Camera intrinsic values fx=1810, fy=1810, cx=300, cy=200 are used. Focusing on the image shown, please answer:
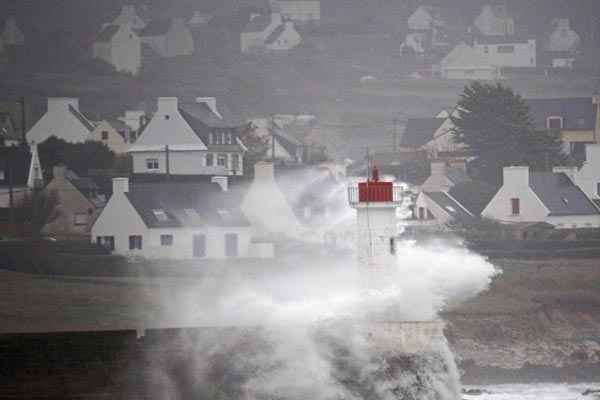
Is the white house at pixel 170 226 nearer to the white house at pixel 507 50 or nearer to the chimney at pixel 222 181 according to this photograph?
the chimney at pixel 222 181

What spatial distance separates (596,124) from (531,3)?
4.35 meters

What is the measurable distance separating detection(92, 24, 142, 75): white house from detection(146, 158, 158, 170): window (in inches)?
149

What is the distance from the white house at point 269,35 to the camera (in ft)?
101

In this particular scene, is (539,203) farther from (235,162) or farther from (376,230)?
(376,230)

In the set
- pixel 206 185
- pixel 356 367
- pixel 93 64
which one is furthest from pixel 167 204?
pixel 356 367

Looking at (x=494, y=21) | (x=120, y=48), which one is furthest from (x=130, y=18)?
(x=494, y=21)

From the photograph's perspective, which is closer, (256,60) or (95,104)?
(95,104)

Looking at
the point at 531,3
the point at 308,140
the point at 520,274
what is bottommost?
the point at 520,274

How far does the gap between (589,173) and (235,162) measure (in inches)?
199

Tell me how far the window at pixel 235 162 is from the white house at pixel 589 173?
175 inches

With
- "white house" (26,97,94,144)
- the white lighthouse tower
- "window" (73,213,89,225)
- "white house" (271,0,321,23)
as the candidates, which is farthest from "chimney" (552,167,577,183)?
the white lighthouse tower

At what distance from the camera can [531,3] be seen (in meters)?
31.4

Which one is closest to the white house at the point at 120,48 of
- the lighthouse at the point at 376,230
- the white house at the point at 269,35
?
the white house at the point at 269,35

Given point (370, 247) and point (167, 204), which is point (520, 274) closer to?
point (167, 204)
